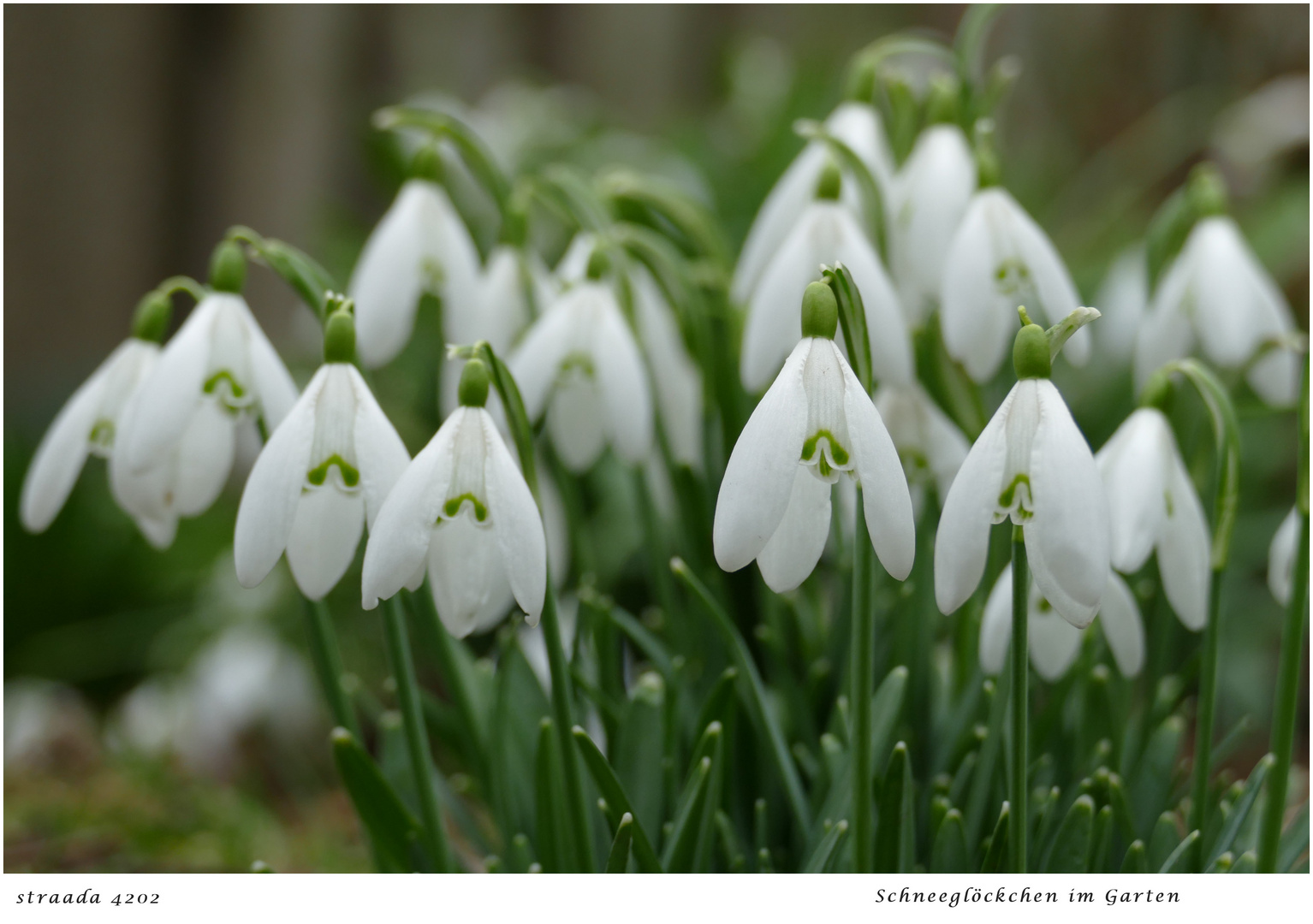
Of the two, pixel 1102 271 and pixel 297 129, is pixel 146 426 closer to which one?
pixel 1102 271

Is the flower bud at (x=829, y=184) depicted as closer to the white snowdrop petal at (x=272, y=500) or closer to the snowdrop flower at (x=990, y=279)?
Result: the snowdrop flower at (x=990, y=279)

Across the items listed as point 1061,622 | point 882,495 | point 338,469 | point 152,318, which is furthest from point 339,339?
point 1061,622

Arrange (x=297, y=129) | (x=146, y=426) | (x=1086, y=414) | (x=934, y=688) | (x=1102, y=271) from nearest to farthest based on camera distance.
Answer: (x=146, y=426), (x=934, y=688), (x=1086, y=414), (x=1102, y=271), (x=297, y=129)

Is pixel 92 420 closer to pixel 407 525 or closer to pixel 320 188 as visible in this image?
pixel 407 525

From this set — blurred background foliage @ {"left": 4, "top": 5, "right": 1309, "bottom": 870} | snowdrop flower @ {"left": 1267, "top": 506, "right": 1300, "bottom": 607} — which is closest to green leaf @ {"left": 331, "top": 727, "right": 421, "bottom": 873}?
blurred background foliage @ {"left": 4, "top": 5, "right": 1309, "bottom": 870}

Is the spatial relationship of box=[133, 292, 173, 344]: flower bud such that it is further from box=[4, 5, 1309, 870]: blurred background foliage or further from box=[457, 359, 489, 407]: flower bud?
box=[4, 5, 1309, 870]: blurred background foliage

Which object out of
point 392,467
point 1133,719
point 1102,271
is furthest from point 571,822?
point 1102,271
